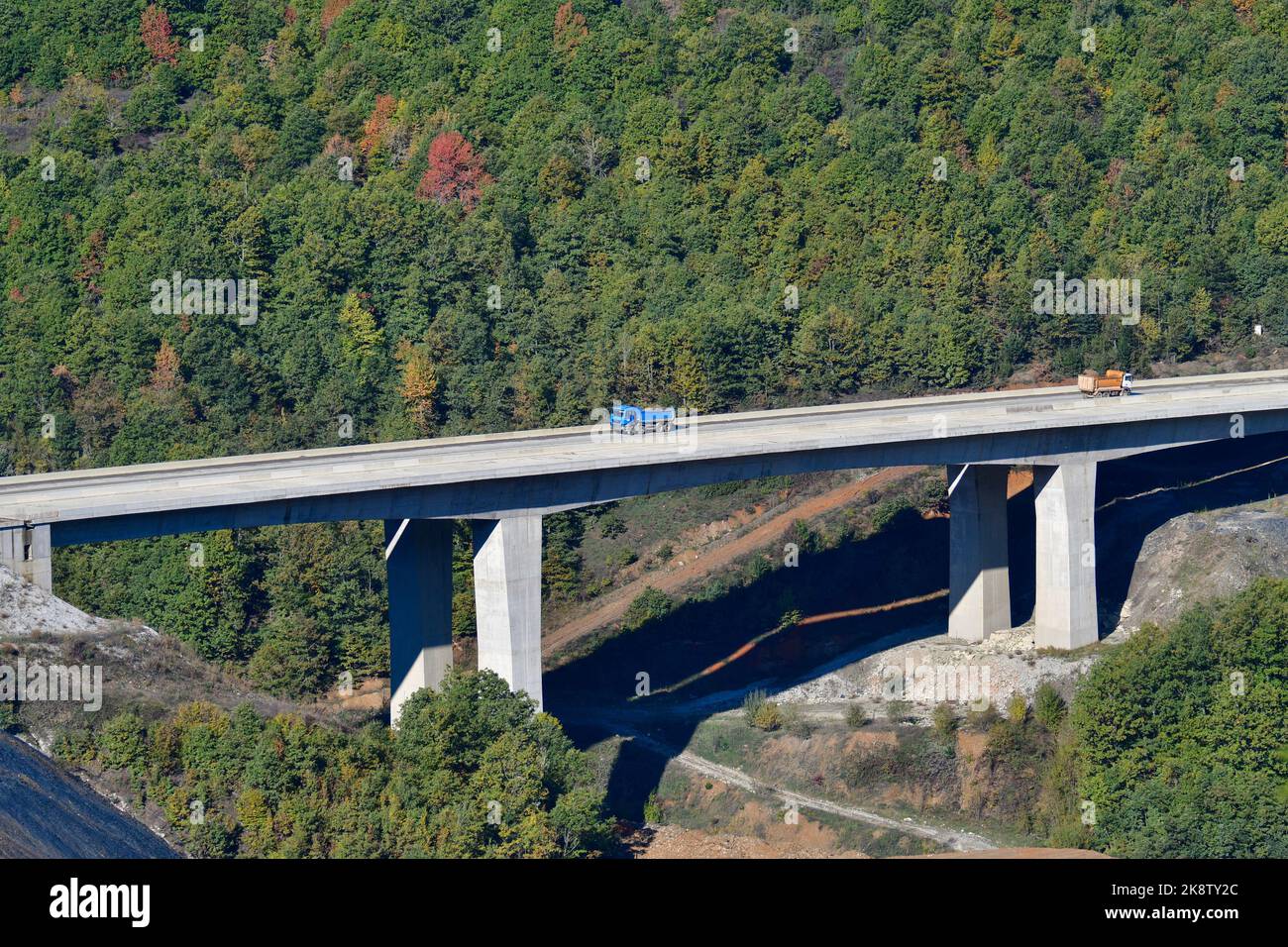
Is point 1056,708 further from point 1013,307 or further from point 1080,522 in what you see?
point 1013,307

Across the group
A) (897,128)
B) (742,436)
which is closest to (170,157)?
(897,128)

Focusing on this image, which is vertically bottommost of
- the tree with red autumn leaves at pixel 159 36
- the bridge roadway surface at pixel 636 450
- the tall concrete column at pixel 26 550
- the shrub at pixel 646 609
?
the shrub at pixel 646 609

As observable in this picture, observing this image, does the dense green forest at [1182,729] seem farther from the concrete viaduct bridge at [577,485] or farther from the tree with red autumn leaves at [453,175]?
the tree with red autumn leaves at [453,175]

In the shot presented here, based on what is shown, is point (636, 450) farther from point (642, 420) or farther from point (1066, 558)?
point (1066, 558)

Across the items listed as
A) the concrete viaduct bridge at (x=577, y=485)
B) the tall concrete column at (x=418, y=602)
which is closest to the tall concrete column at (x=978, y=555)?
the concrete viaduct bridge at (x=577, y=485)

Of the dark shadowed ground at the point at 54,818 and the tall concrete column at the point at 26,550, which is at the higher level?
the tall concrete column at the point at 26,550

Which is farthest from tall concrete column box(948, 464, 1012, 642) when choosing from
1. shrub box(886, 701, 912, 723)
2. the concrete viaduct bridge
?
shrub box(886, 701, 912, 723)

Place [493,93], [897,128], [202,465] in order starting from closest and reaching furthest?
[202,465]
[897,128]
[493,93]
